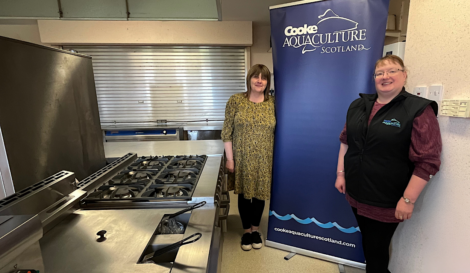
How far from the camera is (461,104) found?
107 cm

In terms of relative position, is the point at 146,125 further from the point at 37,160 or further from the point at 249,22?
the point at 37,160

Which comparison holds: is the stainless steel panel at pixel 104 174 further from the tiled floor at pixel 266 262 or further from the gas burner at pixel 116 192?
the tiled floor at pixel 266 262

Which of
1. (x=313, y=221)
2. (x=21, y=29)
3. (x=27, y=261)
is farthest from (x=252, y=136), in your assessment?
(x=21, y=29)

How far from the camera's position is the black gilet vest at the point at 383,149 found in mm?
1091

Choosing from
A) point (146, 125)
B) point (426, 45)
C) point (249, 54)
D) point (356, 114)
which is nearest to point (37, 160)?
point (356, 114)

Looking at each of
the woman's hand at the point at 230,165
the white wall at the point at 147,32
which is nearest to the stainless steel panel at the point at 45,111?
the woman's hand at the point at 230,165

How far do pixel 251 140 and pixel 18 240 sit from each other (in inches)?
56.6

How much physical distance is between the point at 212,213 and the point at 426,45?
1451 millimetres

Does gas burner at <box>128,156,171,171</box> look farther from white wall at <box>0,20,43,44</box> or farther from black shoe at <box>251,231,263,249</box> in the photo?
white wall at <box>0,20,43,44</box>

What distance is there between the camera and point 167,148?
190cm

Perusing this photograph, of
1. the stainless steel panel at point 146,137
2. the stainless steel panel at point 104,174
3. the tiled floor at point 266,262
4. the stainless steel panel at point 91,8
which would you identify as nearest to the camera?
the stainless steel panel at point 104,174

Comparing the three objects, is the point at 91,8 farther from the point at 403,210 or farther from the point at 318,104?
the point at 403,210

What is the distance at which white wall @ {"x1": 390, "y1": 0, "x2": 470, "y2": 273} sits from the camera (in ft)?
3.55

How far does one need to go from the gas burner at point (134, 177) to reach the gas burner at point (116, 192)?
0.17ft
